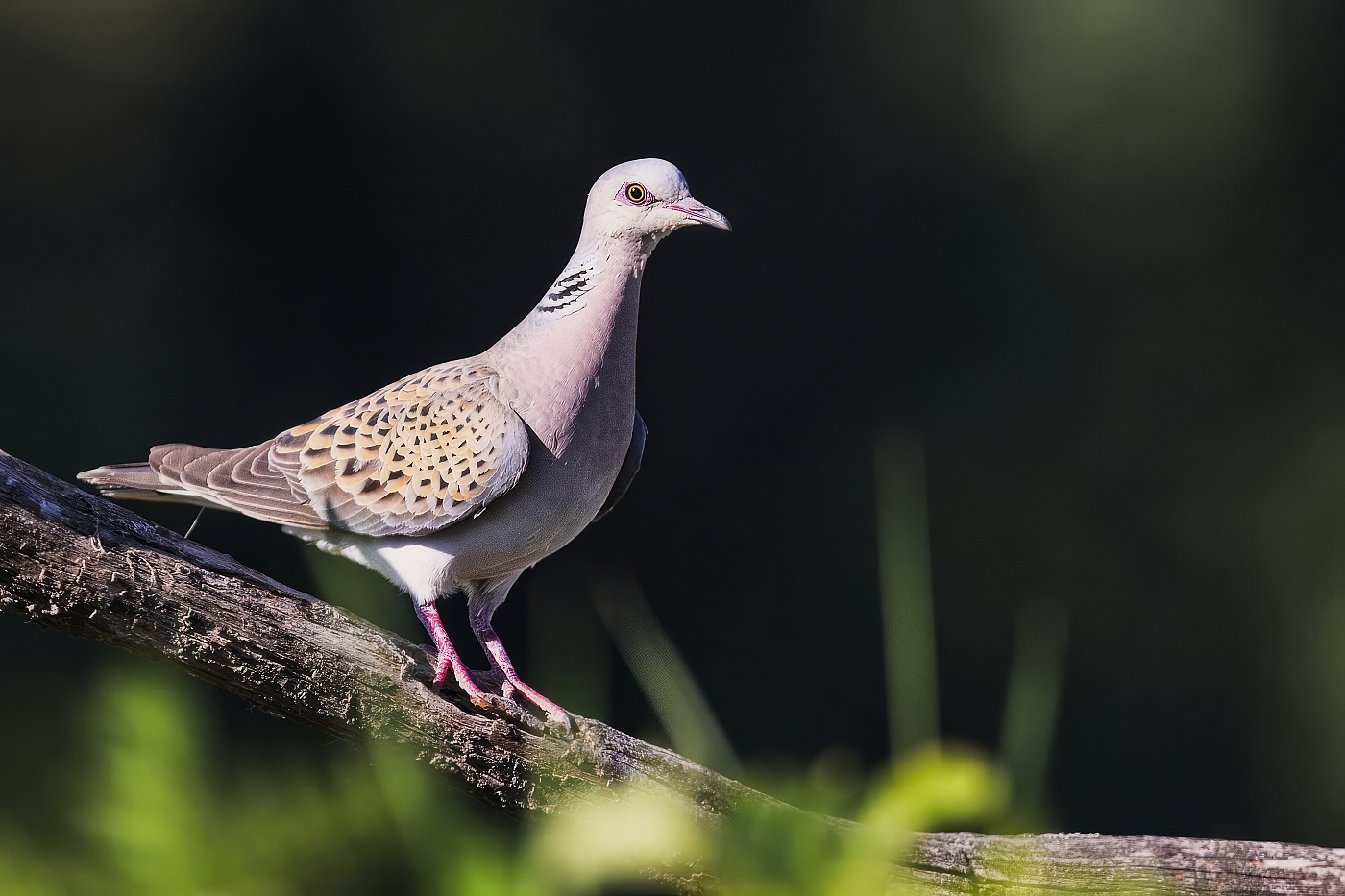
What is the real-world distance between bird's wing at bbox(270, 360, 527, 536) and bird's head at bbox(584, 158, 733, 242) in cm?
30

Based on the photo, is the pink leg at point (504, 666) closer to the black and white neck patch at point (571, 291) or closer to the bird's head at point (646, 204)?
the black and white neck patch at point (571, 291)

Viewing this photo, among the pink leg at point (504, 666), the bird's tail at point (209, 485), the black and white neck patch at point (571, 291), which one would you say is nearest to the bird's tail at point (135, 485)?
the bird's tail at point (209, 485)

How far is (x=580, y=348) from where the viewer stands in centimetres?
167

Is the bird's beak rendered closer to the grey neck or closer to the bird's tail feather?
the grey neck

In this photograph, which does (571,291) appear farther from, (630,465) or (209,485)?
(209,485)

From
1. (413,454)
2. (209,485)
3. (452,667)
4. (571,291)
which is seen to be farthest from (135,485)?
(571,291)

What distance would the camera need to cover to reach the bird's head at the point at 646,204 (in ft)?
5.45

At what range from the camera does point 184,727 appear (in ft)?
1.31

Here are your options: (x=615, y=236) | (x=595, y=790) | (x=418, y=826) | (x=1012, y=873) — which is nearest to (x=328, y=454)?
(x=615, y=236)

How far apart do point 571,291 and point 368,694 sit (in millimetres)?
669

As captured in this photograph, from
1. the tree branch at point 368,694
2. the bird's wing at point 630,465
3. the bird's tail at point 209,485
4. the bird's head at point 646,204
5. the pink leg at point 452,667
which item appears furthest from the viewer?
the bird's wing at point 630,465

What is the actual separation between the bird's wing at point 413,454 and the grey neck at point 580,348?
4 centimetres

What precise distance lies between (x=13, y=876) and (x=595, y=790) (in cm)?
107

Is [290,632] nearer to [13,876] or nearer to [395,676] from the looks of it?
→ [395,676]
